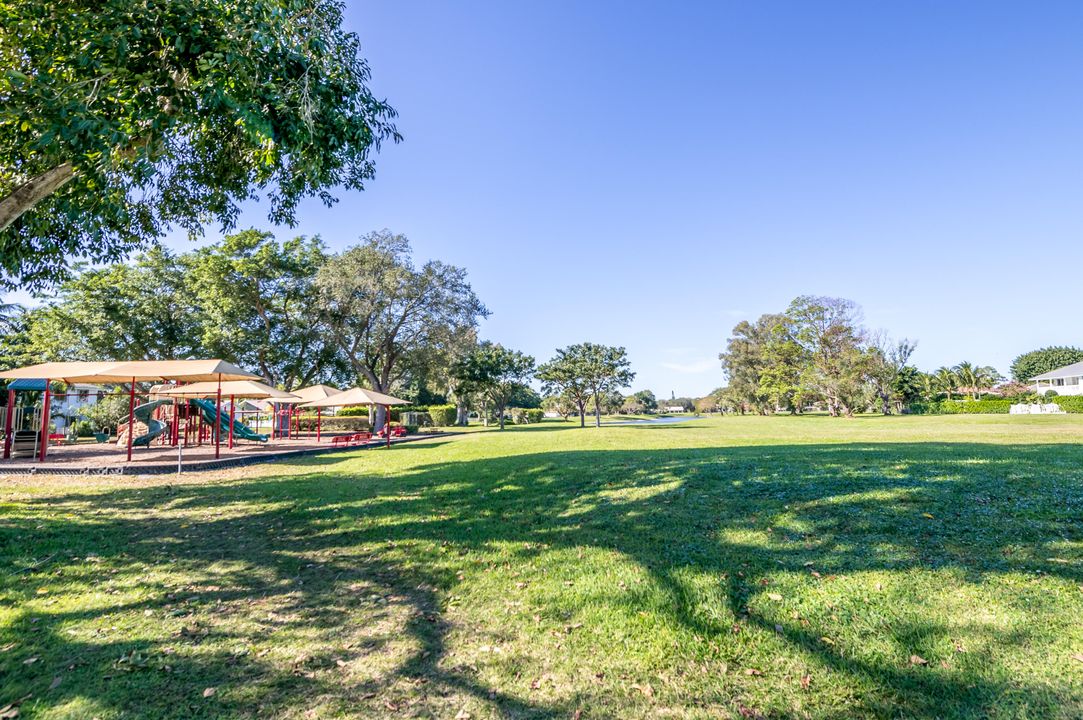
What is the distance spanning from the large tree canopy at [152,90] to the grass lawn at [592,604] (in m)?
4.50

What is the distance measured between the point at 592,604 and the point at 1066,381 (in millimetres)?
76206

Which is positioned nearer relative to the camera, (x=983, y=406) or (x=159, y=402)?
(x=159, y=402)

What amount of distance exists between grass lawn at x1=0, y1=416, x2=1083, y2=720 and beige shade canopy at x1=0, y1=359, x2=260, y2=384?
7.14 metres

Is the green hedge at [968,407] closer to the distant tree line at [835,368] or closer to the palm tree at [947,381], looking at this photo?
the distant tree line at [835,368]

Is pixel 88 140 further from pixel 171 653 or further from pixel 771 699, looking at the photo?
pixel 771 699

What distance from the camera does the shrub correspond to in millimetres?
45156

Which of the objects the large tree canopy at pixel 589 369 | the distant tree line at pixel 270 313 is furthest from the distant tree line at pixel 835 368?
the distant tree line at pixel 270 313

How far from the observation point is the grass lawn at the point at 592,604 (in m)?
2.84

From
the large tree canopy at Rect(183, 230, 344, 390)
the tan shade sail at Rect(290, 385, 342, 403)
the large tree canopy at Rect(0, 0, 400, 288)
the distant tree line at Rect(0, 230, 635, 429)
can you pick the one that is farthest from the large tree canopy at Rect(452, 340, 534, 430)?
the large tree canopy at Rect(0, 0, 400, 288)

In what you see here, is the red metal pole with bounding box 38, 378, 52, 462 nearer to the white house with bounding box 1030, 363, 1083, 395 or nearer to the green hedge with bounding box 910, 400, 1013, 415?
the green hedge with bounding box 910, 400, 1013, 415

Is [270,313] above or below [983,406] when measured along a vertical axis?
above

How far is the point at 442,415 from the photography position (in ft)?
149

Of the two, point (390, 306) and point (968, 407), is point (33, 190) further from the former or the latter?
point (968, 407)

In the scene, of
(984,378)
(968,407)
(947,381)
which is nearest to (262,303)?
(968,407)
